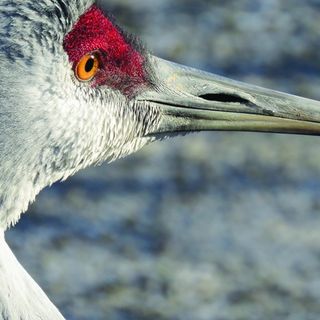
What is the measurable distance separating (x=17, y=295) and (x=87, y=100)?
0.72 metres

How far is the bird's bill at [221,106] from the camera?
16.4ft

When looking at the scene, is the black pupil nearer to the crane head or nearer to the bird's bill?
the crane head

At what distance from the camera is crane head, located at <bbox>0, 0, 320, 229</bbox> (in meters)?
4.32

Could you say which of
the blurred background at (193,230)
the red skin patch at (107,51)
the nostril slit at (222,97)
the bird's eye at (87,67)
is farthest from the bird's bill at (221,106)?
the blurred background at (193,230)

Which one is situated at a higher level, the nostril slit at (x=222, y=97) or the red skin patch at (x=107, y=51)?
the nostril slit at (x=222, y=97)

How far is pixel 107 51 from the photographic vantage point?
4.76 metres

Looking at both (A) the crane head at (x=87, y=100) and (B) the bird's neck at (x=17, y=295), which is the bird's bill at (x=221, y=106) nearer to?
(A) the crane head at (x=87, y=100)

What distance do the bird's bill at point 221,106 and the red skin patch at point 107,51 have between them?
5.0 inches

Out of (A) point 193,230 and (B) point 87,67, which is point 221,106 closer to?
(B) point 87,67

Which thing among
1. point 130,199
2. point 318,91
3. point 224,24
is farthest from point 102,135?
point 224,24

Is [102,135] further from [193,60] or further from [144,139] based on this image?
[193,60]

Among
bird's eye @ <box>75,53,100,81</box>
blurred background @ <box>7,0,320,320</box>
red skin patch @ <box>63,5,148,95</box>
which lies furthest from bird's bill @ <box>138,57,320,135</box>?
blurred background @ <box>7,0,320,320</box>

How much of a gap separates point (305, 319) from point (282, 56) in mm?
2733

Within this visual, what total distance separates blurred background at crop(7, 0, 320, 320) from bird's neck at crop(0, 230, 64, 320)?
2826 millimetres
